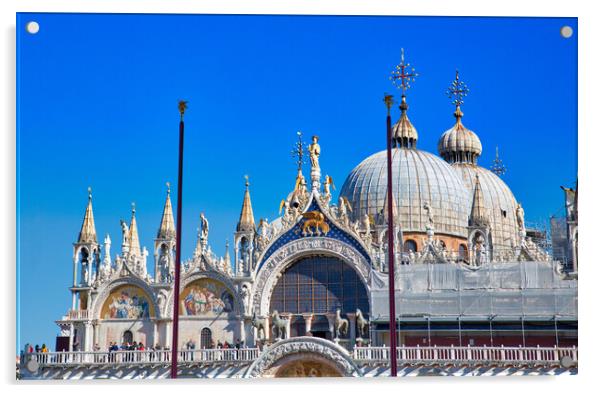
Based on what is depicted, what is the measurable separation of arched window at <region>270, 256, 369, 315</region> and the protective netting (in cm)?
68

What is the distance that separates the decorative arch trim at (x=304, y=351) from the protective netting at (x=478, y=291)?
824 mm

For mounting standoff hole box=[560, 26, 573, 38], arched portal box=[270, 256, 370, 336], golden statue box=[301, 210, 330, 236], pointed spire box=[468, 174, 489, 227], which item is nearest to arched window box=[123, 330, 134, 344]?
arched portal box=[270, 256, 370, 336]

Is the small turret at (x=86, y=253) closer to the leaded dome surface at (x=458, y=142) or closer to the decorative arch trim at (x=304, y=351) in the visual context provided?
the decorative arch trim at (x=304, y=351)

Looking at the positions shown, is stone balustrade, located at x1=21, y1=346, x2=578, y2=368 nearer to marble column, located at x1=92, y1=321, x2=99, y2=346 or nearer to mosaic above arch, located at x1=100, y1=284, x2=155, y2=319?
marble column, located at x1=92, y1=321, x2=99, y2=346

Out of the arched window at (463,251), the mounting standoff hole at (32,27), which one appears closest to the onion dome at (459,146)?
the arched window at (463,251)

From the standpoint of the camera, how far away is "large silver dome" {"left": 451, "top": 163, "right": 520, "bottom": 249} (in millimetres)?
25672

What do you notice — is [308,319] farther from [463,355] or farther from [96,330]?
[96,330]

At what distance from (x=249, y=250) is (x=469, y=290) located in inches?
142

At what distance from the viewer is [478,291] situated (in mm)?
17766

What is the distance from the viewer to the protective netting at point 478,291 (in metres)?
17.3

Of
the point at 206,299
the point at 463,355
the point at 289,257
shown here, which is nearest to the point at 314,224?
the point at 289,257

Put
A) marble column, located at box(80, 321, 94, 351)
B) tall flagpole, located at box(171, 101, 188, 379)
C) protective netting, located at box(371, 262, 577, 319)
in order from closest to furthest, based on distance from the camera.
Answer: tall flagpole, located at box(171, 101, 188, 379)
protective netting, located at box(371, 262, 577, 319)
marble column, located at box(80, 321, 94, 351)

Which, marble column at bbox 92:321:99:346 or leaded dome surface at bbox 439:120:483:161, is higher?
leaded dome surface at bbox 439:120:483:161

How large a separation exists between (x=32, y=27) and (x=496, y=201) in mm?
14650
